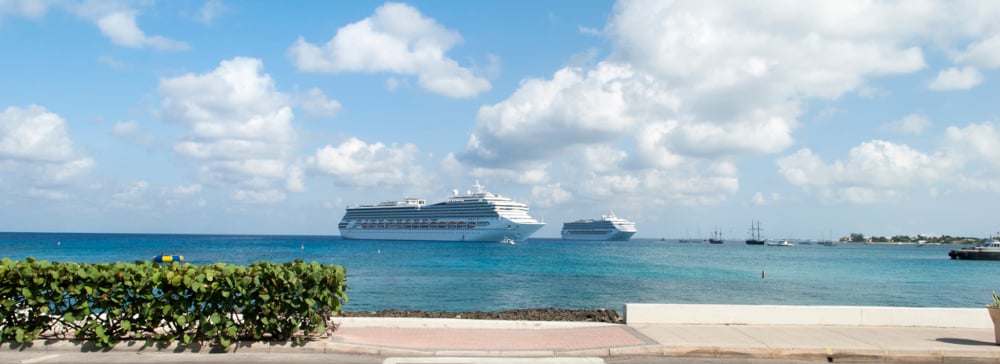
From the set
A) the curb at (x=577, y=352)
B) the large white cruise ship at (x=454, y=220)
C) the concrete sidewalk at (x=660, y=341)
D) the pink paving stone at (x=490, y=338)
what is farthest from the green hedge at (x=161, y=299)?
the large white cruise ship at (x=454, y=220)

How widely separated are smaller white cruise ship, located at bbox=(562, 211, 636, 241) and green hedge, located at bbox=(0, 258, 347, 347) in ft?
483

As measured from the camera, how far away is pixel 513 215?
334 ft

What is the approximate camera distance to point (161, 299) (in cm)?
738

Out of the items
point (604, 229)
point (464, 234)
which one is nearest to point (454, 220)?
point (464, 234)

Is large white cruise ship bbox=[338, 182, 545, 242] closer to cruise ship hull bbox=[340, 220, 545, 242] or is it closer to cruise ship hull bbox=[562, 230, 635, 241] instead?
cruise ship hull bbox=[340, 220, 545, 242]

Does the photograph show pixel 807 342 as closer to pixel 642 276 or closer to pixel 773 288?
pixel 773 288

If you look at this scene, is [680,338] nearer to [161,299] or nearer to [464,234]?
[161,299]

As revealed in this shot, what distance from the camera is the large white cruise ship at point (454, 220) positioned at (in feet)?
→ 333

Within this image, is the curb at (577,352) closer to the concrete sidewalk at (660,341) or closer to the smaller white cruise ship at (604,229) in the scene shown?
the concrete sidewalk at (660,341)

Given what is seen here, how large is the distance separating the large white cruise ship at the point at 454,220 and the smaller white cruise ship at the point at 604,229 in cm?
4910

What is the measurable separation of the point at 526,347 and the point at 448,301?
1415 centimetres

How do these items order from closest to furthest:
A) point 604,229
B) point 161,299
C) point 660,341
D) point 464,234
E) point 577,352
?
point 161,299 → point 577,352 → point 660,341 → point 464,234 → point 604,229

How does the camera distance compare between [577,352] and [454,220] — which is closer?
[577,352]

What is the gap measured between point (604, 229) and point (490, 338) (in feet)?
483
